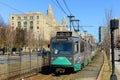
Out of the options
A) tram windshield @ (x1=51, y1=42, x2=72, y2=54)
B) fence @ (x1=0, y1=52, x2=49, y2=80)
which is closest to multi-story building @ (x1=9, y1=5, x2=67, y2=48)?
fence @ (x1=0, y1=52, x2=49, y2=80)

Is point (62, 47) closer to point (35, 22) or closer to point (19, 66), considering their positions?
point (19, 66)

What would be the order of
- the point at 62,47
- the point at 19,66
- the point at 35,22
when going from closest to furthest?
the point at 19,66, the point at 62,47, the point at 35,22

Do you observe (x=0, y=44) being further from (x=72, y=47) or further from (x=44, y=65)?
(x=72, y=47)

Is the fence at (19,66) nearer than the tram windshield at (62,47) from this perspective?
Yes

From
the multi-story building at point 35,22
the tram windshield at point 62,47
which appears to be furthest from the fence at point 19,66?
the multi-story building at point 35,22

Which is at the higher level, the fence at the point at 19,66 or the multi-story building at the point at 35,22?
the multi-story building at the point at 35,22

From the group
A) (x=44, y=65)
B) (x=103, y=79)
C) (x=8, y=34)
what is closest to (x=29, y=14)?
(x=8, y=34)

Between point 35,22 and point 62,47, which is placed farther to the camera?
point 35,22

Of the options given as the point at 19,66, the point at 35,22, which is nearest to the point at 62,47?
the point at 19,66

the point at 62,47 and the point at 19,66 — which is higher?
the point at 62,47

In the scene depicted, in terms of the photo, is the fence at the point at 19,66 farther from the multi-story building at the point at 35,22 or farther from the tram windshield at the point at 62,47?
the multi-story building at the point at 35,22

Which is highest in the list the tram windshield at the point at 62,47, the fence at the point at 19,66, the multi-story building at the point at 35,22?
the multi-story building at the point at 35,22

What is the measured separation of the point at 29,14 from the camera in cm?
17300

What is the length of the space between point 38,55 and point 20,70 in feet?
24.0
